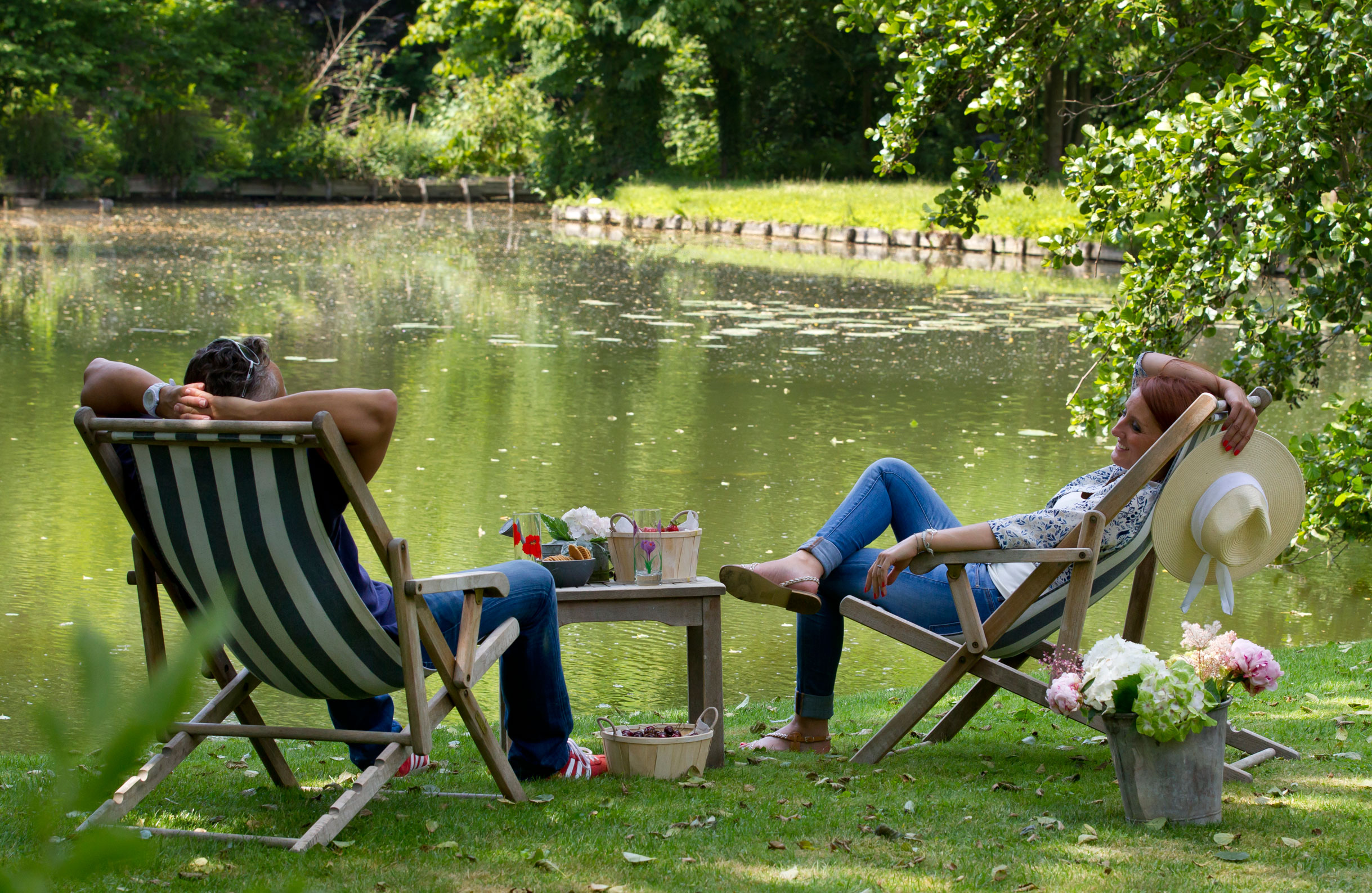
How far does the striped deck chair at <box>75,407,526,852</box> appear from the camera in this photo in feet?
8.49

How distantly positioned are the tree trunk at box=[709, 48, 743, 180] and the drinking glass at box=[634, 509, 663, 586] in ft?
98.4

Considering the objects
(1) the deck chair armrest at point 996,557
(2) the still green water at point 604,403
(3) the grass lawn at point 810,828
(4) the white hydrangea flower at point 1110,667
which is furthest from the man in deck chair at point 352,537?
(4) the white hydrangea flower at point 1110,667

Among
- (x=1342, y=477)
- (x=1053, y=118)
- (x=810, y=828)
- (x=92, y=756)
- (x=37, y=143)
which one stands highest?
(x=1053, y=118)

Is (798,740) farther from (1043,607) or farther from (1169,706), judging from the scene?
(1169,706)

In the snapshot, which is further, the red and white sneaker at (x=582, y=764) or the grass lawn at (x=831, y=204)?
the grass lawn at (x=831, y=204)

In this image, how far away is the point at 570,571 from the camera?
3.46 m

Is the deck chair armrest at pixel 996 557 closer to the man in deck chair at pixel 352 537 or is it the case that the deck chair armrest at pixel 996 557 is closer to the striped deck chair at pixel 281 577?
the man in deck chair at pixel 352 537

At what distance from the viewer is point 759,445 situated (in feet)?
27.0

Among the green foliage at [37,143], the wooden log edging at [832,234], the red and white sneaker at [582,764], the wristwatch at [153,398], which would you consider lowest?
the red and white sneaker at [582,764]

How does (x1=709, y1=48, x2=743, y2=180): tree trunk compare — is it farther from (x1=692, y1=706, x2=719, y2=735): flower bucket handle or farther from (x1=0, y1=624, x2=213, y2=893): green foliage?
(x1=0, y1=624, x2=213, y2=893): green foliage

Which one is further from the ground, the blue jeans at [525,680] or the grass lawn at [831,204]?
the grass lawn at [831,204]

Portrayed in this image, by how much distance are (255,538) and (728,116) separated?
31.5 meters

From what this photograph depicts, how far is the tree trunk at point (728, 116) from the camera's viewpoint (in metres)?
32.7

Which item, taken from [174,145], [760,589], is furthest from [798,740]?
[174,145]
